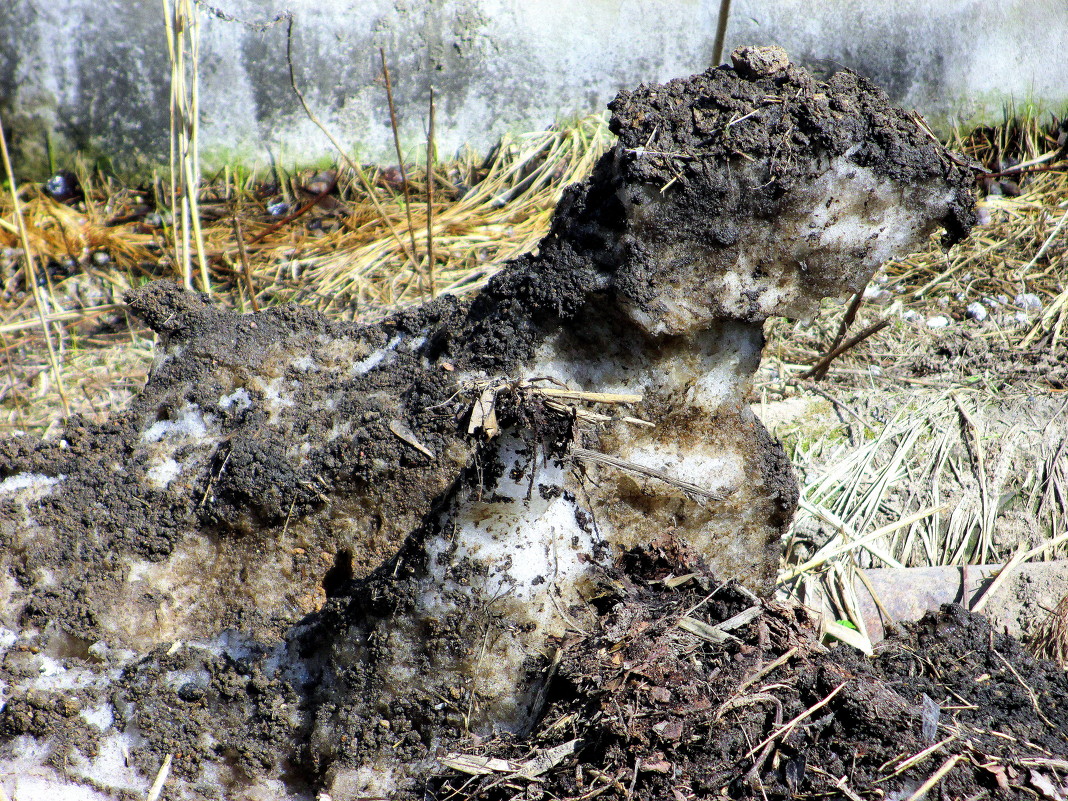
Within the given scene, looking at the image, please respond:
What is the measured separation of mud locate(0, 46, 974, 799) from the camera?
1.50m

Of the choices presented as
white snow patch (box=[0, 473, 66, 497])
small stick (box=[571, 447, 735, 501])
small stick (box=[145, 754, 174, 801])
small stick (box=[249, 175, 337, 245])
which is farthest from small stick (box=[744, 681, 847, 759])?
small stick (box=[249, 175, 337, 245])

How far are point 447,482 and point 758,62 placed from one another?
113 centimetres

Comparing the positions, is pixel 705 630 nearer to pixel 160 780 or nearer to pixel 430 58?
pixel 160 780

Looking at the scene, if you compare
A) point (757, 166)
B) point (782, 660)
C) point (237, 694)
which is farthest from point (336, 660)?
point (757, 166)

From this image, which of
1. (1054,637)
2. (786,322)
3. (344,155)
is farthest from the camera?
(786,322)

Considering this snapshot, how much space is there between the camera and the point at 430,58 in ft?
15.2

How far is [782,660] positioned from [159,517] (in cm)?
150

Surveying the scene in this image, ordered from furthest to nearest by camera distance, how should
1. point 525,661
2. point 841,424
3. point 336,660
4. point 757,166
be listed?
1. point 841,424
2. point 336,660
3. point 525,661
4. point 757,166

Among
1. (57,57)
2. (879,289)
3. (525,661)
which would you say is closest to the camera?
(525,661)

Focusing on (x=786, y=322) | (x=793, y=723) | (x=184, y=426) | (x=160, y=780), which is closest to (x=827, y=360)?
(x=786, y=322)

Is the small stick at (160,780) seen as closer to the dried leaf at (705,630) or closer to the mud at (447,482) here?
the mud at (447,482)

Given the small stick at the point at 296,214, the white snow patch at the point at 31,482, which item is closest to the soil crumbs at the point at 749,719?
the white snow patch at the point at 31,482

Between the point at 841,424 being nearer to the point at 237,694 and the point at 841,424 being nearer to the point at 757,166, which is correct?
the point at 757,166

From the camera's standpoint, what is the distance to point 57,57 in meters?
4.50
